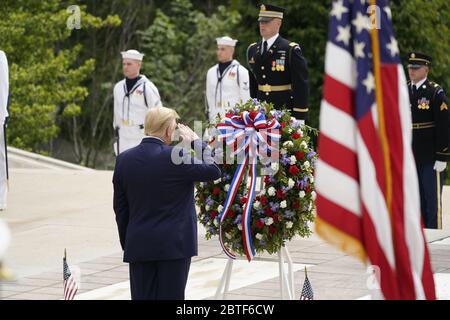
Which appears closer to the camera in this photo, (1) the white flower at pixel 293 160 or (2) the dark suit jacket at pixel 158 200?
(2) the dark suit jacket at pixel 158 200

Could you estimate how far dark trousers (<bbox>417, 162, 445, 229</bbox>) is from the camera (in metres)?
11.2

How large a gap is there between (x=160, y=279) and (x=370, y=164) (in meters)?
2.04

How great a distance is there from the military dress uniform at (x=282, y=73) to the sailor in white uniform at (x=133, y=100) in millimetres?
2646

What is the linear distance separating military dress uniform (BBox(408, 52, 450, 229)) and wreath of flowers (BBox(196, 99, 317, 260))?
3.71 m

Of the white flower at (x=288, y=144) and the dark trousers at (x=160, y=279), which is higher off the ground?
the white flower at (x=288, y=144)

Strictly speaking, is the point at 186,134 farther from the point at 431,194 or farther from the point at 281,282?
the point at 431,194

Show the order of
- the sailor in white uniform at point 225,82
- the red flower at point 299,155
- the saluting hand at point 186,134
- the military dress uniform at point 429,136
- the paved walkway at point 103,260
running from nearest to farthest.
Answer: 1. the saluting hand at point 186,134
2. the red flower at point 299,155
3. the paved walkway at point 103,260
4. the military dress uniform at point 429,136
5. the sailor in white uniform at point 225,82

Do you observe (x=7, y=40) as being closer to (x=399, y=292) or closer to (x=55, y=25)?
(x=55, y=25)

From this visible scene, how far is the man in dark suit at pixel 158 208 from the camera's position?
20.6 ft

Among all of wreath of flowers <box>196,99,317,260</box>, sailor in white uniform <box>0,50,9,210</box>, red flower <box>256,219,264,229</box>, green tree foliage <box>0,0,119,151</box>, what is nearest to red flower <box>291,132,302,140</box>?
wreath of flowers <box>196,99,317,260</box>

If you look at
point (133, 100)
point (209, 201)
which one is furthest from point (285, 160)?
point (133, 100)

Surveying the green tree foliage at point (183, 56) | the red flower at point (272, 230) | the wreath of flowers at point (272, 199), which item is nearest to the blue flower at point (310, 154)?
the wreath of flowers at point (272, 199)

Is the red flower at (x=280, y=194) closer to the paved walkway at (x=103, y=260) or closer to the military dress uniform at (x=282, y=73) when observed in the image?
the paved walkway at (x=103, y=260)

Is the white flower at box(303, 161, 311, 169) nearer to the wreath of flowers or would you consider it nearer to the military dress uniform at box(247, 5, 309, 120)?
the wreath of flowers
